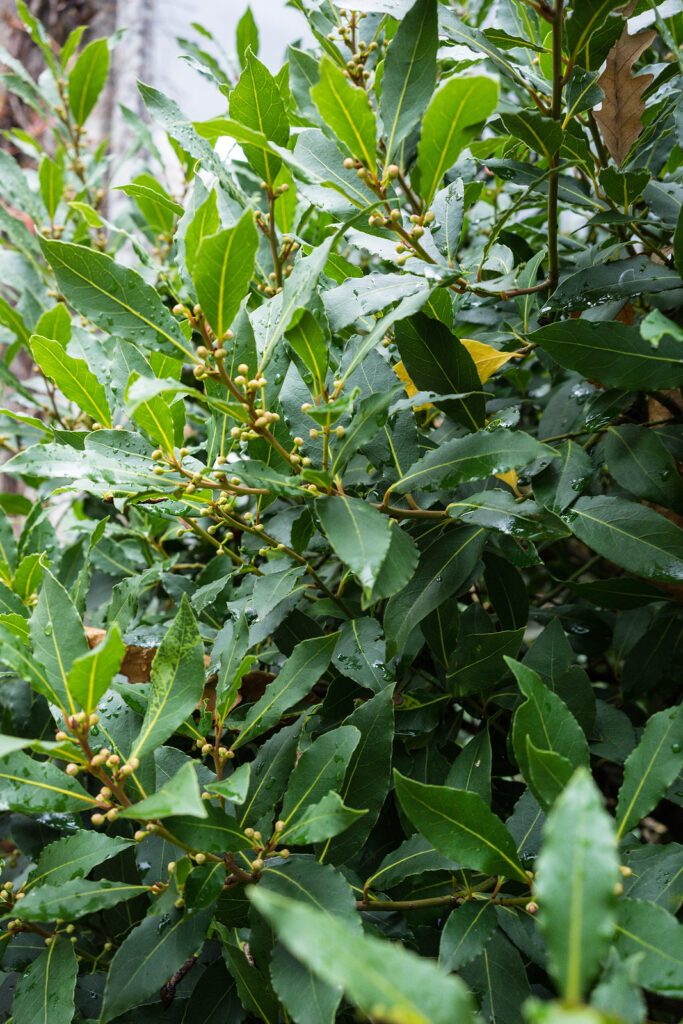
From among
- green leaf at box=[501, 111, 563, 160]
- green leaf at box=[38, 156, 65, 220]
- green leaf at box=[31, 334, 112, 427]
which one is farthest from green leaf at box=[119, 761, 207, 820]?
green leaf at box=[38, 156, 65, 220]

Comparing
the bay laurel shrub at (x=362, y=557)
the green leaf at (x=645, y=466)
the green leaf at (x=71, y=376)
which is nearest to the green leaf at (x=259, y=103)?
the bay laurel shrub at (x=362, y=557)

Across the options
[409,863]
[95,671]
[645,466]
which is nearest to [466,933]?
[409,863]

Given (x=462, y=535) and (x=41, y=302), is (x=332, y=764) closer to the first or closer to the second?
(x=462, y=535)

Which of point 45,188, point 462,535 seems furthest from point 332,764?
→ point 45,188

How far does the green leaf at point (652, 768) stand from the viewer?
0.68 m

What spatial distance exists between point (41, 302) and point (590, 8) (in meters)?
1.26

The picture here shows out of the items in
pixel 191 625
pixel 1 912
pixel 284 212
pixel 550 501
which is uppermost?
pixel 284 212

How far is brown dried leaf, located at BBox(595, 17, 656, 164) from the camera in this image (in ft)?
3.15

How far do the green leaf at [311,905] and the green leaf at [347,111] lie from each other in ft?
2.46

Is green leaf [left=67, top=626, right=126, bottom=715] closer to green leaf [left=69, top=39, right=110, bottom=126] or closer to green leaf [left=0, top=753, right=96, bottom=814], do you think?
green leaf [left=0, top=753, right=96, bottom=814]

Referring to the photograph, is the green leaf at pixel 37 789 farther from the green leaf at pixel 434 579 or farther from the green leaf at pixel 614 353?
the green leaf at pixel 614 353

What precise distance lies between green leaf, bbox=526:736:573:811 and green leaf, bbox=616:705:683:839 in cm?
11

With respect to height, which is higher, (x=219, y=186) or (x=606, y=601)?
(x=219, y=186)

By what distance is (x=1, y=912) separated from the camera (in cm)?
95
